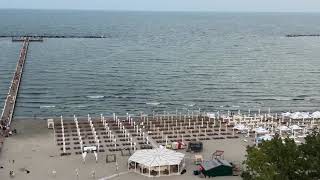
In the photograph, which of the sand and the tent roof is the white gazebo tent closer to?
the tent roof

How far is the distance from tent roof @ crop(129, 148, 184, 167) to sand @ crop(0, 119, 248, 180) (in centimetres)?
124

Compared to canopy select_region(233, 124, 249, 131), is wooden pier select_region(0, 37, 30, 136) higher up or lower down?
higher up

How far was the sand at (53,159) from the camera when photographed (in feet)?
144

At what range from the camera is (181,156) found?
45688 mm

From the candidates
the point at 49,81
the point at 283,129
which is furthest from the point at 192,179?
the point at 49,81

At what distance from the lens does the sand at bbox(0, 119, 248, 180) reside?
43.9m

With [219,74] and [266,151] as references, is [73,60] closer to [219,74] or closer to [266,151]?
[219,74]

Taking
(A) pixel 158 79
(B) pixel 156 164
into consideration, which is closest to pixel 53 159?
(B) pixel 156 164

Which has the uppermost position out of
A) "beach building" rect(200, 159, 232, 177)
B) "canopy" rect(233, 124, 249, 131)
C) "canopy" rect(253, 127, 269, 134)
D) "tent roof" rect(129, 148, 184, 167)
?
"canopy" rect(233, 124, 249, 131)

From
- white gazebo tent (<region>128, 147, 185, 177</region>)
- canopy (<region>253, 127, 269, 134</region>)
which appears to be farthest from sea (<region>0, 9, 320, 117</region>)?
white gazebo tent (<region>128, 147, 185, 177</region>)

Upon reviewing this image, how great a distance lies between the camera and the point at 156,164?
43781 millimetres

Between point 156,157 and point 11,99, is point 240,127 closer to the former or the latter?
point 156,157

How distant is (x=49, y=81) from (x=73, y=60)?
98.4 ft

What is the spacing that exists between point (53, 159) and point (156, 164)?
10603 millimetres
